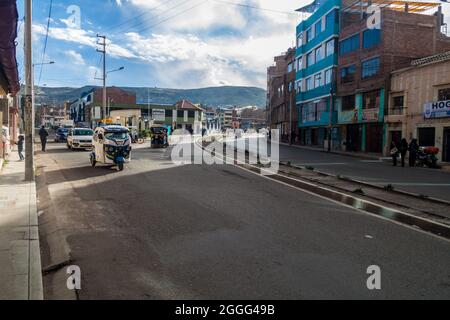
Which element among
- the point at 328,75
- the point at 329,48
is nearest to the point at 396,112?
the point at 328,75

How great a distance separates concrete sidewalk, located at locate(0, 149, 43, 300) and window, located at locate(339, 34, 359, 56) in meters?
34.3

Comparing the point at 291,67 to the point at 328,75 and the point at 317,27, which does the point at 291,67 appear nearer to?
the point at 317,27

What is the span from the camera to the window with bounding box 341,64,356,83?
3844 cm

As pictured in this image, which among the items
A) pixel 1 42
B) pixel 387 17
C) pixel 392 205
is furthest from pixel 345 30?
pixel 1 42

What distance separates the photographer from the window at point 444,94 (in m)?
25.8

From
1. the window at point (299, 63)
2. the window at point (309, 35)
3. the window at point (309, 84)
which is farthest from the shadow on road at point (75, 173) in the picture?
the window at point (299, 63)

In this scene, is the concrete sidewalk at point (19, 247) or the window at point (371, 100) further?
the window at point (371, 100)

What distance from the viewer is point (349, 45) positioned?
3928cm

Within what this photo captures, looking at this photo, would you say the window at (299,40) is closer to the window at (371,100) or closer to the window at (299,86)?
the window at (299,86)

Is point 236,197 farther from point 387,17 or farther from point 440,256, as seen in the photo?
point 387,17

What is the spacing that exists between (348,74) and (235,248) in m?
36.8

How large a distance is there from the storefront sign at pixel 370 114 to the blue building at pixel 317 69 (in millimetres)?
5750

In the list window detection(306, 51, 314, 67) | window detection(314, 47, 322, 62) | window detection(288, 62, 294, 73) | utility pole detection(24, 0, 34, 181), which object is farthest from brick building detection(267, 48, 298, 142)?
utility pole detection(24, 0, 34, 181)

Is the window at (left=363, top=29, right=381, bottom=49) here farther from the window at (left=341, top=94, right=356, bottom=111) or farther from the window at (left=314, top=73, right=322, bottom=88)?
the window at (left=314, top=73, right=322, bottom=88)
